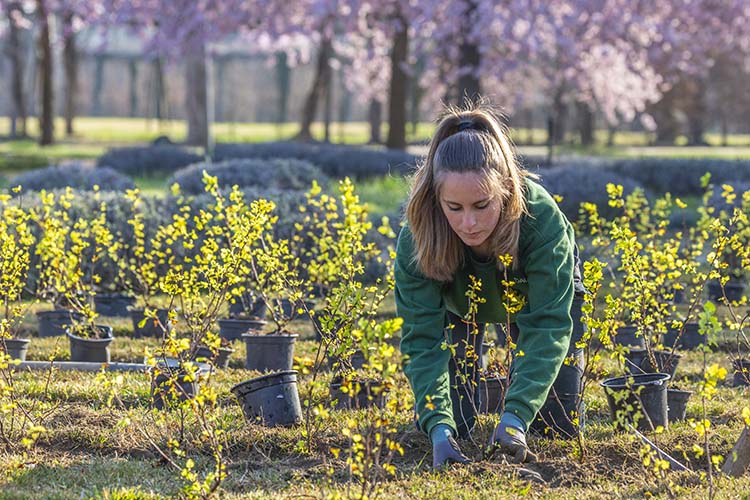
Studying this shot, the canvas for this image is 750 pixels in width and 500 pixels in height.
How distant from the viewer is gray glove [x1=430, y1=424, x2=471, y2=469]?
3.53 metres

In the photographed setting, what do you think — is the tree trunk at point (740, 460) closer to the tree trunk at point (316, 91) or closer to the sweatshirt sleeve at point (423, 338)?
the sweatshirt sleeve at point (423, 338)

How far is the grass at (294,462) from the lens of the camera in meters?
3.37

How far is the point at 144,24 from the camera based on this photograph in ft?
56.1

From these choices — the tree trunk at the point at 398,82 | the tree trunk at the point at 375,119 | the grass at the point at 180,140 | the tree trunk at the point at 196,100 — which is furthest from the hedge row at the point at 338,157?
the tree trunk at the point at 375,119

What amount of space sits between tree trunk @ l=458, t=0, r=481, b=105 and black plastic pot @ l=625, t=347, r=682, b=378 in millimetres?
8642

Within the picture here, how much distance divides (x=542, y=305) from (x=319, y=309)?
2.97 meters

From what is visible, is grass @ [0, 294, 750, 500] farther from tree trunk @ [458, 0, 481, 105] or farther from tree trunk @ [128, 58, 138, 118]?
tree trunk @ [128, 58, 138, 118]

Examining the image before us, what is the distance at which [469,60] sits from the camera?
45.6 ft

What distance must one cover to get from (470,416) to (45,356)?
2.58 m

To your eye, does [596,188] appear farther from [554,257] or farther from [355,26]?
[554,257]

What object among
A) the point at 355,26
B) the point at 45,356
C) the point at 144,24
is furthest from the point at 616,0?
the point at 45,356

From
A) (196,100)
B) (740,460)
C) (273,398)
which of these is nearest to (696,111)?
(196,100)

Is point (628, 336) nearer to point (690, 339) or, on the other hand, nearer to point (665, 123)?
point (690, 339)

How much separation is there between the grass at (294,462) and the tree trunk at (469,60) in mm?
9406
